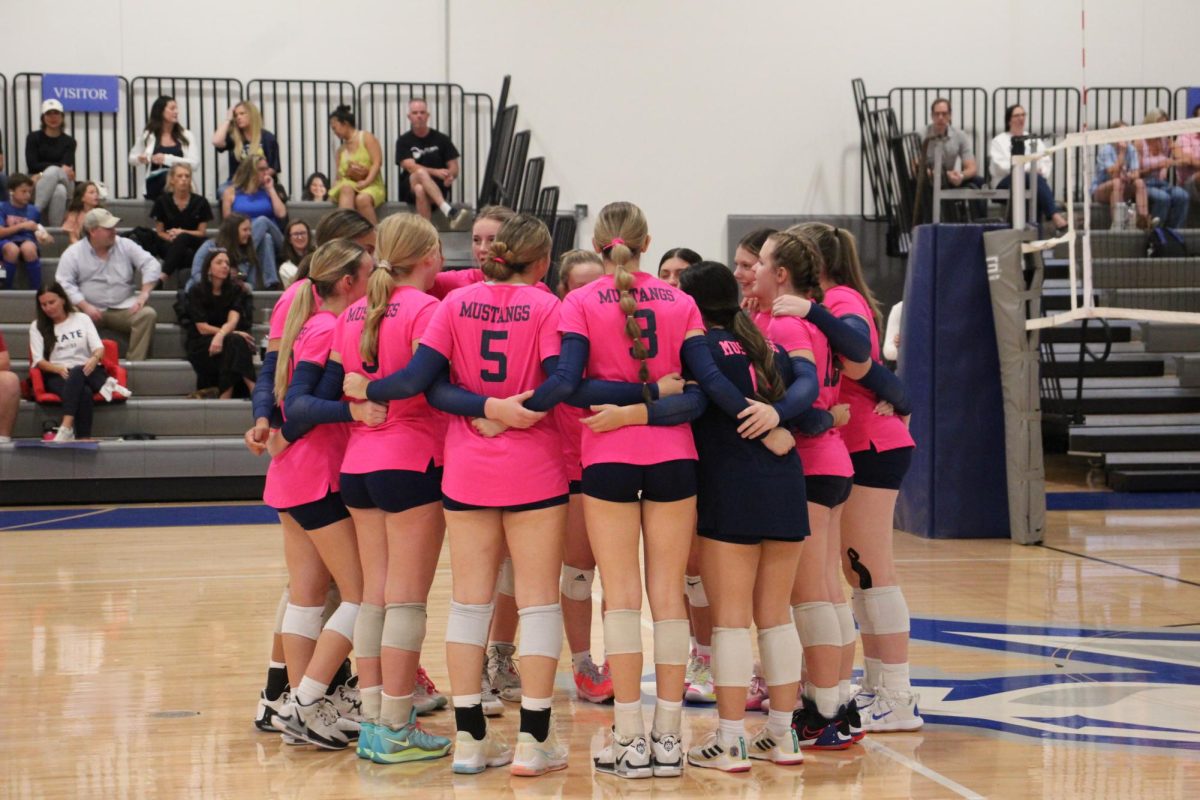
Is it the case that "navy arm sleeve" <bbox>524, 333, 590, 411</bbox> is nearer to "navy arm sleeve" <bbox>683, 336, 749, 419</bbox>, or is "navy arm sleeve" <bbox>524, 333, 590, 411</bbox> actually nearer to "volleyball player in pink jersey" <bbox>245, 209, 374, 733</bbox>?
"navy arm sleeve" <bbox>683, 336, 749, 419</bbox>

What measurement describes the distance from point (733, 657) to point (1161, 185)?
7.02 m

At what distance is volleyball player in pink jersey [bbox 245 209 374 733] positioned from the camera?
13.7 ft

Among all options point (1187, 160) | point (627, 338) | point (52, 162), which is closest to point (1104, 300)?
point (1187, 160)

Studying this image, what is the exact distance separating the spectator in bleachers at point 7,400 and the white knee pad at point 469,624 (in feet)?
23.6

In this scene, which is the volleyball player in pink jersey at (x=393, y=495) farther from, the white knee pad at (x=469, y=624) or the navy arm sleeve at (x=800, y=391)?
the navy arm sleeve at (x=800, y=391)

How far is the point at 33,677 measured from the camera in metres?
5.01

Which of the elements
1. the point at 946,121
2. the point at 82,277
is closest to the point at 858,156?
the point at 946,121

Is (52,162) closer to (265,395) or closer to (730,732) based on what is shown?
(265,395)

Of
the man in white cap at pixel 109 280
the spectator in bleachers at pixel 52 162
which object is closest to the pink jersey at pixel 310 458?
the man in white cap at pixel 109 280

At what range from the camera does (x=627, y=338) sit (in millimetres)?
3736

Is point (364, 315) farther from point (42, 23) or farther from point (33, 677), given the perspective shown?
point (42, 23)

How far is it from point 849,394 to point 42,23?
36.6 feet

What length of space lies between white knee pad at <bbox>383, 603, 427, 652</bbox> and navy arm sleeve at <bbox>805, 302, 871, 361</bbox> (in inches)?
55.1

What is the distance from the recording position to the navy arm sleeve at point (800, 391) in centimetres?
373
